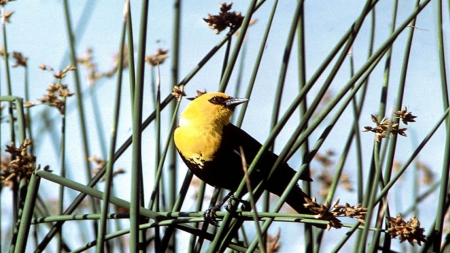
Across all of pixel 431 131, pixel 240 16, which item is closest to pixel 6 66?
pixel 240 16

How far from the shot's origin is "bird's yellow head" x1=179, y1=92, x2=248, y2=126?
178 centimetres

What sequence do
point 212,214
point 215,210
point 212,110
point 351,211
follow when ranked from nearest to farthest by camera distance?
point 351,211 → point 212,214 → point 215,210 → point 212,110

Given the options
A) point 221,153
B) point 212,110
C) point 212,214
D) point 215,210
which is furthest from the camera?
point 212,110

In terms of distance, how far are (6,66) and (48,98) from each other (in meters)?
0.15

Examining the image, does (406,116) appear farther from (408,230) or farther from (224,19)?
(224,19)

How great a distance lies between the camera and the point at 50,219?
126cm

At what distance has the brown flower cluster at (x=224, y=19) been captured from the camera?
152 centimetres

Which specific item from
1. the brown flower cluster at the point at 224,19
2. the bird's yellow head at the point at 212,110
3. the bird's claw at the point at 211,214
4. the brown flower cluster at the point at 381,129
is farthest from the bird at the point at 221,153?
the brown flower cluster at the point at 381,129

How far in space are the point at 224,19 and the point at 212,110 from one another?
39 cm

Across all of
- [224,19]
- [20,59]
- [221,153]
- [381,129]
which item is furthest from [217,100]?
[381,129]

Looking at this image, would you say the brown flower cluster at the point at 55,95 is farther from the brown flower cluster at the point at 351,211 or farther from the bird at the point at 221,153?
the brown flower cluster at the point at 351,211

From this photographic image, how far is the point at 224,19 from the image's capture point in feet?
4.99

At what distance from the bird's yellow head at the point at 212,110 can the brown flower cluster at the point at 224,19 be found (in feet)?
0.98

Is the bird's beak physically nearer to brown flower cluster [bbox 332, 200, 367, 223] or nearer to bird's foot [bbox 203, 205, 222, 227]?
bird's foot [bbox 203, 205, 222, 227]
